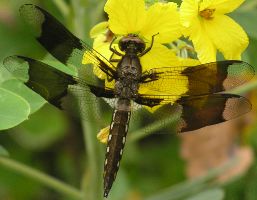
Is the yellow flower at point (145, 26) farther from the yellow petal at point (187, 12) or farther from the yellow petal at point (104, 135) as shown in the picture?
the yellow petal at point (104, 135)

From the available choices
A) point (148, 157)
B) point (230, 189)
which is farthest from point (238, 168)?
point (148, 157)

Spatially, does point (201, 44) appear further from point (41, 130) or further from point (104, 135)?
point (41, 130)

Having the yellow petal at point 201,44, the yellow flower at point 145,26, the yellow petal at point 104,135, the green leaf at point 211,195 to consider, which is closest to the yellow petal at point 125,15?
the yellow flower at point 145,26

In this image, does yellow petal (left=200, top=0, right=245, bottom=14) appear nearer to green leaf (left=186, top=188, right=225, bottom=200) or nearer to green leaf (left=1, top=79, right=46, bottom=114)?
green leaf (left=1, top=79, right=46, bottom=114)

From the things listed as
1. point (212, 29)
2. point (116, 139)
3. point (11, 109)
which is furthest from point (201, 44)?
point (11, 109)

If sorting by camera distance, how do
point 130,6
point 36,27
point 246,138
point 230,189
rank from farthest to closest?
point 246,138 → point 230,189 → point 36,27 → point 130,6

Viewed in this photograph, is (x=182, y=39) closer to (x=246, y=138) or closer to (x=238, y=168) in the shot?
(x=238, y=168)
